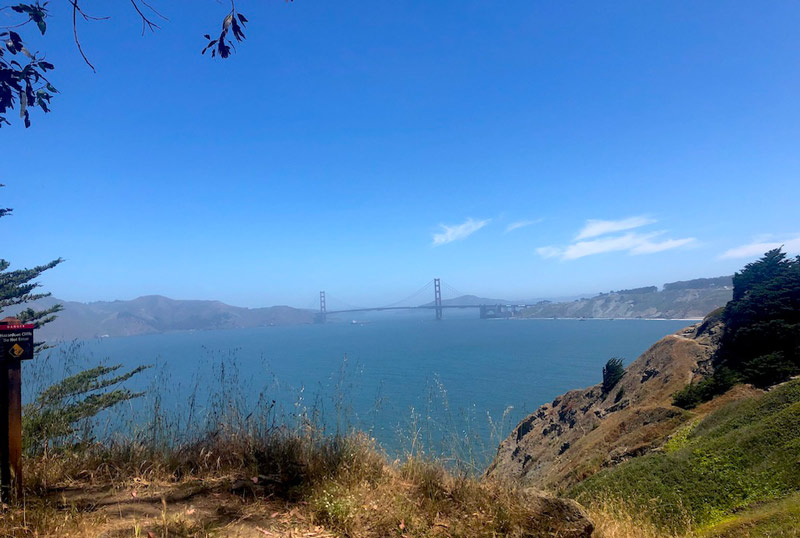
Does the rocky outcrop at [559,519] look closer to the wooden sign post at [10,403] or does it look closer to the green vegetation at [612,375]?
the wooden sign post at [10,403]

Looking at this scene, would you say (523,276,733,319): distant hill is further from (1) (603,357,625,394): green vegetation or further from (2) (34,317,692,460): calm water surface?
(1) (603,357,625,394): green vegetation

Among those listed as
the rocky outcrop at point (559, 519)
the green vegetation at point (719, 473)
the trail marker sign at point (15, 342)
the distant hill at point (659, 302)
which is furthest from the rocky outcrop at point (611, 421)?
the distant hill at point (659, 302)

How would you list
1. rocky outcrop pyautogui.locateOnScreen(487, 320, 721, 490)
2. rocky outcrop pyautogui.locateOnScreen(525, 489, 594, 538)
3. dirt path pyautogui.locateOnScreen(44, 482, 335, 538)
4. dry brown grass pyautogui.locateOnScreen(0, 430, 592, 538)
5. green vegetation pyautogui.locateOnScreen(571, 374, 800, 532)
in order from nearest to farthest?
dirt path pyautogui.locateOnScreen(44, 482, 335, 538), dry brown grass pyautogui.locateOnScreen(0, 430, 592, 538), rocky outcrop pyautogui.locateOnScreen(525, 489, 594, 538), green vegetation pyautogui.locateOnScreen(571, 374, 800, 532), rocky outcrop pyautogui.locateOnScreen(487, 320, 721, 490)

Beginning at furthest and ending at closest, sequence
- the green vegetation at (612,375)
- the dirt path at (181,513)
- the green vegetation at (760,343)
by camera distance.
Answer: the green vegetation at (612,375)
the green vegetation at (760,343)
the dirt path at (181,513)

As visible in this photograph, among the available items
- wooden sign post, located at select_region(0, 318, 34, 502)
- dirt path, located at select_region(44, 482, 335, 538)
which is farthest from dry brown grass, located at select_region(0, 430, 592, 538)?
wooden sign post, located at select_region(0, 318, 34, 502)

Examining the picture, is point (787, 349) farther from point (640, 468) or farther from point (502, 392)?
point (502, 392)

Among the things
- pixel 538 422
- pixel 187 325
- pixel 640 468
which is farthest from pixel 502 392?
pixel 187 325

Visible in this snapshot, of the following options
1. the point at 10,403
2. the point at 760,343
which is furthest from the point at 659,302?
the point at 10,403
